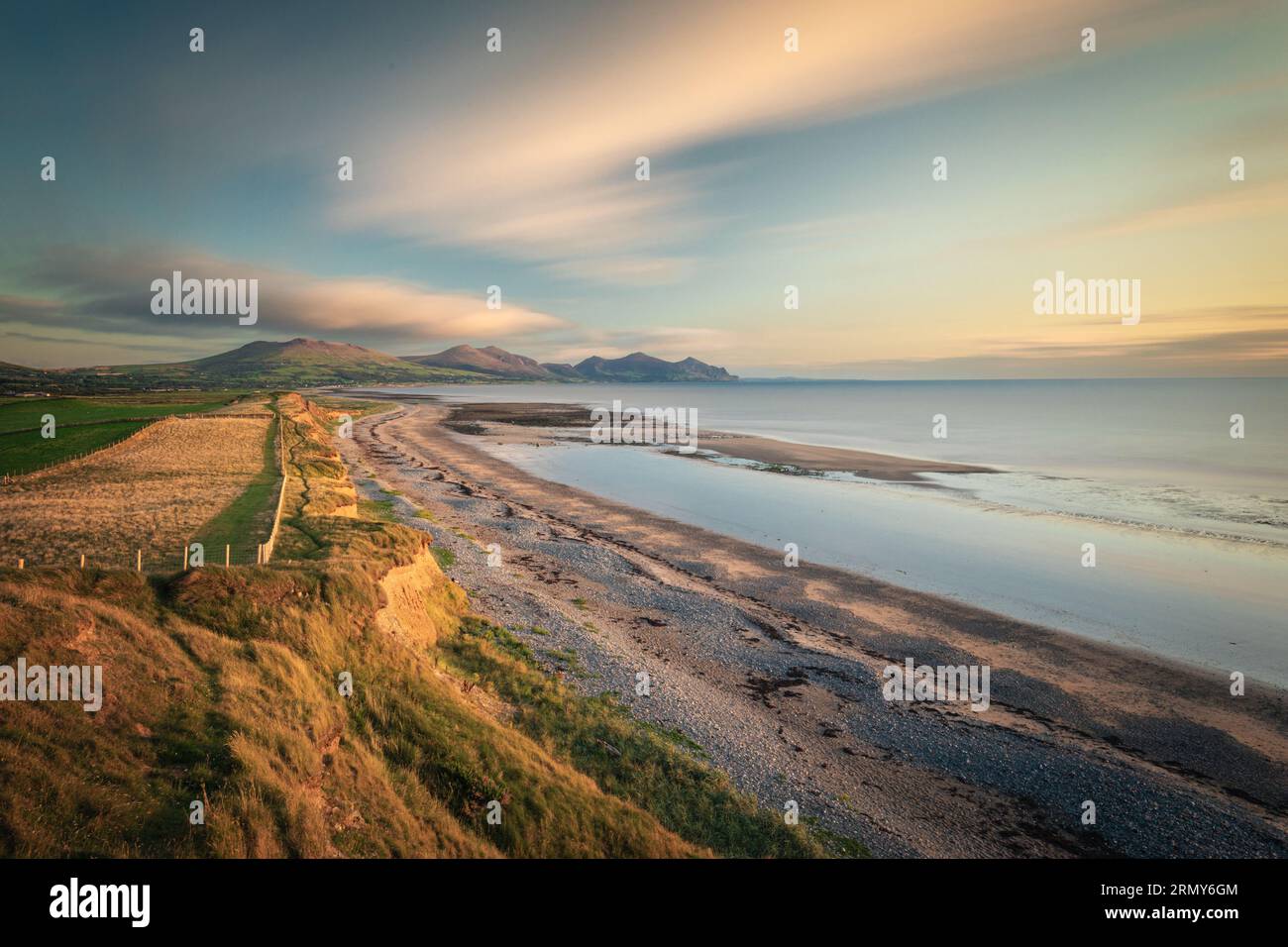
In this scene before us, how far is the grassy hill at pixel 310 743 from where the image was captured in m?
8.48

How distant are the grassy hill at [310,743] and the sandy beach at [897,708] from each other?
2415 millimetres

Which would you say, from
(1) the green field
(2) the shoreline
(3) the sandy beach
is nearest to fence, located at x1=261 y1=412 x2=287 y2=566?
(3) the sandy beach

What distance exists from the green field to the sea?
40.4m

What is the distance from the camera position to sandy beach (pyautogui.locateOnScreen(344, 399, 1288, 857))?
47.4 feet

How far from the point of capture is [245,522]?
25.1m

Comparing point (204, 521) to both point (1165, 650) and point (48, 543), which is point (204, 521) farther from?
point (1165, 650)

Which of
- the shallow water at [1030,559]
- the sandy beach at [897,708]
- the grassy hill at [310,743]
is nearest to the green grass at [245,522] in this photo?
the grassy hill at [310,743]

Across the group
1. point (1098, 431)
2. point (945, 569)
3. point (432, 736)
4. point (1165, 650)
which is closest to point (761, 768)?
point (432, 736)

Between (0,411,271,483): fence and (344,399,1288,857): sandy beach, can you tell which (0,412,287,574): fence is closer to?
(344,399,1288,857): sandy beach

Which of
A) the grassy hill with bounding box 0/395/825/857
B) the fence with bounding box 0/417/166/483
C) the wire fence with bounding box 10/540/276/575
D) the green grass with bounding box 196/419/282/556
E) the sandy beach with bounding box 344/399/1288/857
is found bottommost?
the sandy beach with bounding box 344/399/1288/857

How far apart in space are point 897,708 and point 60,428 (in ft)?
251

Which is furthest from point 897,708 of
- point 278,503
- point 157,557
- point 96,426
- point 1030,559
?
point 96,426

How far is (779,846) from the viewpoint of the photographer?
12.9 m
